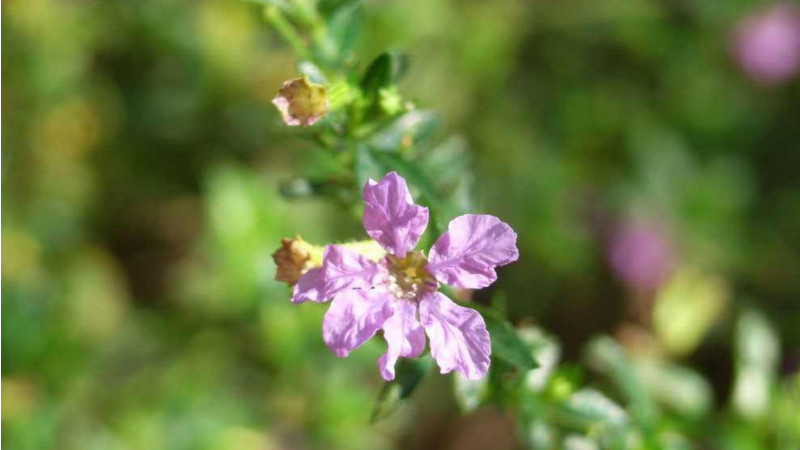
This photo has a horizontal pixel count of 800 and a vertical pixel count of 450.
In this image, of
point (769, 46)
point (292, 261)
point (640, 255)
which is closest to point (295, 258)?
point (292, 261)

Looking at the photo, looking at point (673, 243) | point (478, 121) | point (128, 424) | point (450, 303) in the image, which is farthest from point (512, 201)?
point (450, 303)

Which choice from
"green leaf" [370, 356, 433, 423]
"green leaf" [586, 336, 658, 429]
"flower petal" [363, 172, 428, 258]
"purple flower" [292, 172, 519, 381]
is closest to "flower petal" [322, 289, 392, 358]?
"purple flower" [292, 172, 519, 381]

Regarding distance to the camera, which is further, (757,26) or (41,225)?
(757,26)

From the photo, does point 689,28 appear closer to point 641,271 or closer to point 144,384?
point 641,271

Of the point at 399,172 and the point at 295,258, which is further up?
the point at 399,172

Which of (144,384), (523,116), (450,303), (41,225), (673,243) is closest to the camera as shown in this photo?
(450,303)

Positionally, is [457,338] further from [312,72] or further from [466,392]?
[312,72]

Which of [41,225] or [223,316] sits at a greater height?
[41,225]
